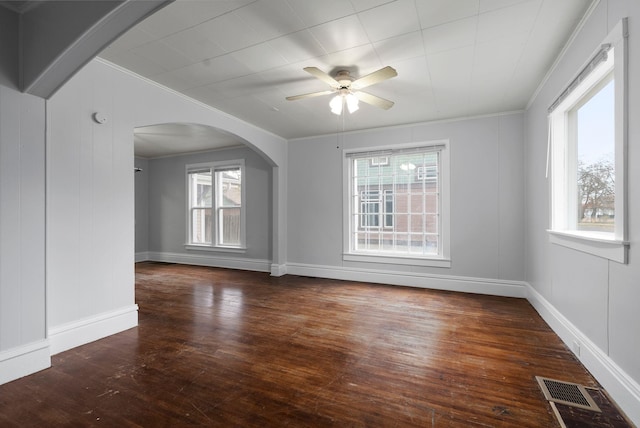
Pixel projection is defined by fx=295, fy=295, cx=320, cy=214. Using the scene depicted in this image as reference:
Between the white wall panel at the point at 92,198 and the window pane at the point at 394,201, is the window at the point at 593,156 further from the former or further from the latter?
the white wall panel at the point at 92,198

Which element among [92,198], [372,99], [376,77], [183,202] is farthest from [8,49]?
[183,202]

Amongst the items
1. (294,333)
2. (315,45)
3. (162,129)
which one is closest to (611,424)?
(294,333)

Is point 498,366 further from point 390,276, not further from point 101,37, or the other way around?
point 101,37

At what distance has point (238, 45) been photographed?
2.56m

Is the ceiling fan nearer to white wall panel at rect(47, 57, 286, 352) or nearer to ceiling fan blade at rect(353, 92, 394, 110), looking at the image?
ceiling fan blade at rect(353, 92, 394, 110)

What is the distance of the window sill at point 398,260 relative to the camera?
4625 millimetres

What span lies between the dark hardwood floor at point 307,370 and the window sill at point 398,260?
888 millimetres

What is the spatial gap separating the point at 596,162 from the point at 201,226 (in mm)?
6870

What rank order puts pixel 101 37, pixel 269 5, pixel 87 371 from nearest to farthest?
pixel 101 37 → pixel 269 5 → pixel 87 371

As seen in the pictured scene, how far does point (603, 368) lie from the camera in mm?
1971

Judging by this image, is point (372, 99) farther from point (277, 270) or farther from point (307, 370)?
point (277, 270)

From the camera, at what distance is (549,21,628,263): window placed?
1.80 metres

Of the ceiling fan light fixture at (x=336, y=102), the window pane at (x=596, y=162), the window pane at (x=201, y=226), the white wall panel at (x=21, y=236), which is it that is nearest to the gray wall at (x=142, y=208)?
the window pane at (x=201, y=226)

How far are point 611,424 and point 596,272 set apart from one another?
960mm
